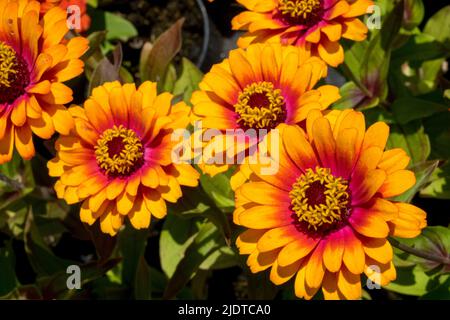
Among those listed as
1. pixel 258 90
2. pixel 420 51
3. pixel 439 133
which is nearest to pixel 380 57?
pixel 420 51

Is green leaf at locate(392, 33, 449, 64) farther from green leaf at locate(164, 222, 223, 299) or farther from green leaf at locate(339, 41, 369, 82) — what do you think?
green leaf at locate(164, 222, 223, 299)

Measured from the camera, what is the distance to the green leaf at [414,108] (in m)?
1.82

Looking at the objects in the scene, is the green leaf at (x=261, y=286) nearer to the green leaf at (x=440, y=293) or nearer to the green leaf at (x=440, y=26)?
the green leaf at (x=440, y=293)

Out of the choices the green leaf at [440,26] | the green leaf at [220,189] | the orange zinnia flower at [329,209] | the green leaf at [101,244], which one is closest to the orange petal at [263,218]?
the orange zinnia flower at [329,209]

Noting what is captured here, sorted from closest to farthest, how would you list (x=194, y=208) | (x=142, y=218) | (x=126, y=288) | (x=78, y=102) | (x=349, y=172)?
(x=349, y=172)
(x=142, y=218)
(x=194, y=208)
(x=126, y=288)
(x=78, y=102)

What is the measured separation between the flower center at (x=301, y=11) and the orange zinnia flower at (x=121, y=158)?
0.34 metres

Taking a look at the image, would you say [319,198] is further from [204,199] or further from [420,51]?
[420,51]

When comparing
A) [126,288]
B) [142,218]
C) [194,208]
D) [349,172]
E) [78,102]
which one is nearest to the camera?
[349,172]

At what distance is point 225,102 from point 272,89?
0.12 m

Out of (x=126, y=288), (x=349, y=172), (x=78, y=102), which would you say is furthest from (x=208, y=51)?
(x=349, y=172)

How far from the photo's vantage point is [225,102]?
4.88 feet

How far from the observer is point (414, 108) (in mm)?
1842

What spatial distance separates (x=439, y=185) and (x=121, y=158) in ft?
3.03
